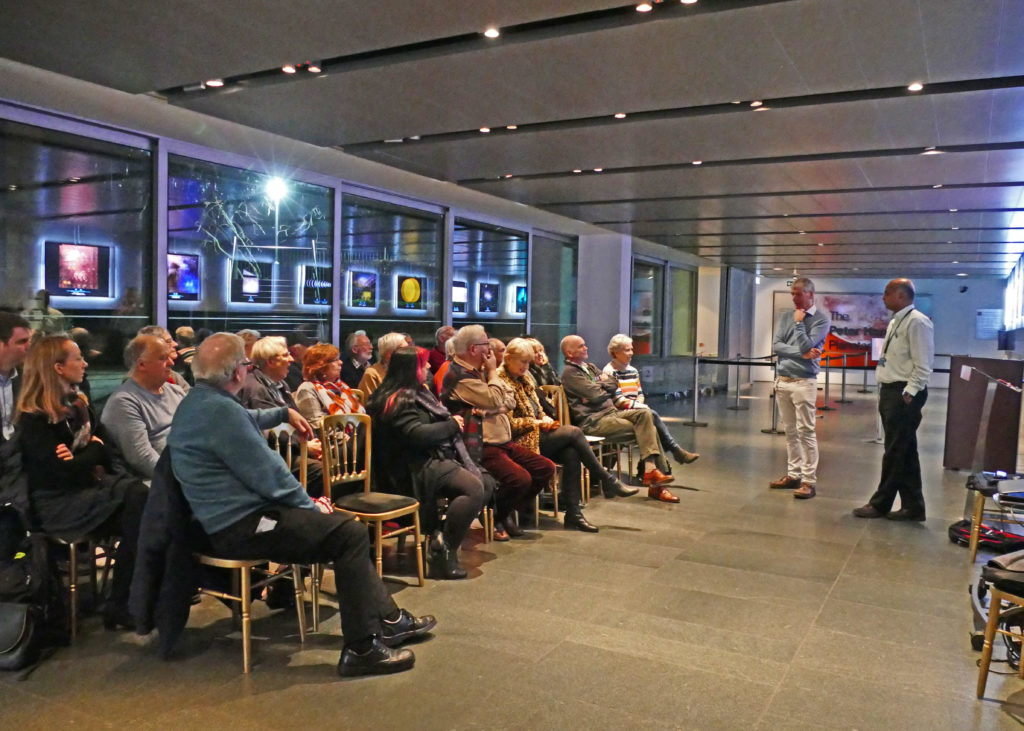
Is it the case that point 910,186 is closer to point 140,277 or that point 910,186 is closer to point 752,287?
point 140,277

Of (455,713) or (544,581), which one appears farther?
(544,581)

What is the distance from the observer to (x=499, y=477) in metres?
4.98

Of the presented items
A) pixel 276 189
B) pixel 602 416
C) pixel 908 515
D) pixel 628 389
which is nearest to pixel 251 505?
pixel 602 416

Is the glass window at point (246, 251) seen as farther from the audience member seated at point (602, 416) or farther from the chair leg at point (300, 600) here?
the chair leg at point (300, 600)

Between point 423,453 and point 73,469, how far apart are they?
1.69m

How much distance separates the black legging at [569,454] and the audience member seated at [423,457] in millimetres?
1158

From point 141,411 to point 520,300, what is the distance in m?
8.57

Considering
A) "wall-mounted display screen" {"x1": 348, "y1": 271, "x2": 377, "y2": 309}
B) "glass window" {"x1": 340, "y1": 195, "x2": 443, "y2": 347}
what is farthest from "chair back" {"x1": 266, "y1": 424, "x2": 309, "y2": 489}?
"wall-mounted display screen" {"x1": 348, "y1": 271, "x2": 377, "y2": 309}

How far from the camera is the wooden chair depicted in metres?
3.91

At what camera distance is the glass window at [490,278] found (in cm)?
1066

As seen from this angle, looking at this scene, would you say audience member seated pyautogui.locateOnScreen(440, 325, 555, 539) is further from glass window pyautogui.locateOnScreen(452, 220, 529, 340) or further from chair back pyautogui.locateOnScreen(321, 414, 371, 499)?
glass window pyautogui.locateOnScreen(452, 220, 529, 340)

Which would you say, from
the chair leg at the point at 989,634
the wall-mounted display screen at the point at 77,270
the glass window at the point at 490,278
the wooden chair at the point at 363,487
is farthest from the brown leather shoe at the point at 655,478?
the glass window at the point at 490,278

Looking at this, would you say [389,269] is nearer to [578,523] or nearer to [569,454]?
[569,454]

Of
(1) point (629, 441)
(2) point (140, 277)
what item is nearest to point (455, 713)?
(1) point (629, 441)
